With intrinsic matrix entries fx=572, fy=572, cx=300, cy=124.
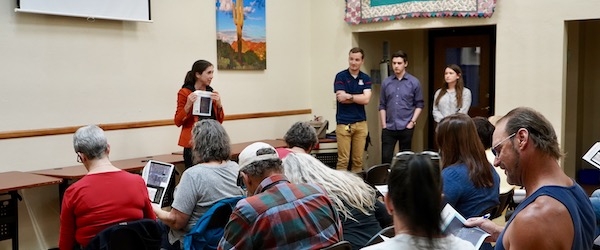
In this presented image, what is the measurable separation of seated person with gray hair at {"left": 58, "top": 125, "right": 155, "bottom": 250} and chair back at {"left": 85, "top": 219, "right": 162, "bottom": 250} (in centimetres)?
12

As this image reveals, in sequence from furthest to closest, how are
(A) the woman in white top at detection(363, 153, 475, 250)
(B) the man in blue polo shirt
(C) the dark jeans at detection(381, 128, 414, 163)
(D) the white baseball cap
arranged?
(C) the dark jeans at detection(381, 128, 414, 163)
(B) the man in blue polo shirt
(D) the white baseball cap
(A) the woman in white top at detection(363, 153, 475, 250)

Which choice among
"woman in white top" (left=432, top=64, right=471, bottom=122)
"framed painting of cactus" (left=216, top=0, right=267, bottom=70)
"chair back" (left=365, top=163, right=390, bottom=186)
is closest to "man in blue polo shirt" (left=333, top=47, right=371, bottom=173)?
"woman in white top" (left=432, top=64, right=471, bottom=122)

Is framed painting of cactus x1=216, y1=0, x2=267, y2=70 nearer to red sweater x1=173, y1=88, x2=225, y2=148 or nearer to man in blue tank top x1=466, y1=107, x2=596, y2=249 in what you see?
red sweater x1=173, y1=88, x2=225, y2=148

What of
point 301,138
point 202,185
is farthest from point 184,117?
point 202,185

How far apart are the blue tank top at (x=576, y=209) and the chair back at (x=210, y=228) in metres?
1.54

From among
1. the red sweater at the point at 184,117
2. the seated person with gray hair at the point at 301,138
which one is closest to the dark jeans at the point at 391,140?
the red sweater at the point at 184,117

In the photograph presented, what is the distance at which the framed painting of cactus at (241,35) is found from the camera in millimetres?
6223

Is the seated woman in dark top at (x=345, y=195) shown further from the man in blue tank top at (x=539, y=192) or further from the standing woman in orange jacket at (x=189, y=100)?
the standing woman in orange jacket at (x=189, y=100)

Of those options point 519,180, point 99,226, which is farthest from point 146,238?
point 519,180

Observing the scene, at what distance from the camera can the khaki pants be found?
20.8 feet

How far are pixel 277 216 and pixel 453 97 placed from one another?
457cm

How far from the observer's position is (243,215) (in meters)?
2.01

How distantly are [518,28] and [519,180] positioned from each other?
4.77 meters

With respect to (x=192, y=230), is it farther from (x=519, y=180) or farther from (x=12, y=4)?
(x=12, y=4)
